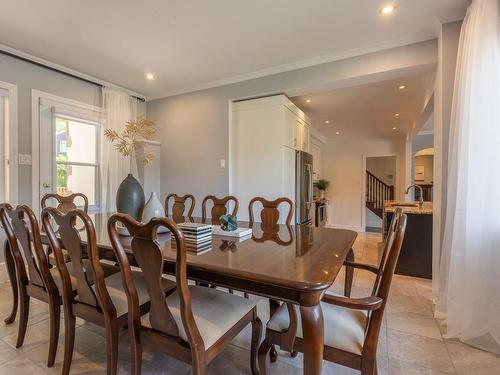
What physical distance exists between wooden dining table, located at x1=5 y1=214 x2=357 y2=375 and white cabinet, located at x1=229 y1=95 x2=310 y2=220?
72.5 inches

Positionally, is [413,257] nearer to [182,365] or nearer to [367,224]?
[182,365]

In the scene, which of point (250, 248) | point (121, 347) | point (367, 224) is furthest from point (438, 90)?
point (367, 224)

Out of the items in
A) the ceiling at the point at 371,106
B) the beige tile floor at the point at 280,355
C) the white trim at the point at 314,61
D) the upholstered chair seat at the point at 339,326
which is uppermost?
the white trim at the point at 314,61

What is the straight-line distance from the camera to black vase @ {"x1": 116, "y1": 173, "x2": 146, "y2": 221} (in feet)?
6.57

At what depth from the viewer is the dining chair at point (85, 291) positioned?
4.21ft

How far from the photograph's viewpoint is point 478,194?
1.83 metres

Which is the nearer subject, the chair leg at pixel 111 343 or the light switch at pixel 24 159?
the chair leg at pixel 111 343

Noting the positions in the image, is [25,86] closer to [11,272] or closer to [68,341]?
[11,272]

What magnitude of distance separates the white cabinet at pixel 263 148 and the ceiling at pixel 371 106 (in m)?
0.61

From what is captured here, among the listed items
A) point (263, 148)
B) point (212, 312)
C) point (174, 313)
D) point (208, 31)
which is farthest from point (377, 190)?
point (174, 313)

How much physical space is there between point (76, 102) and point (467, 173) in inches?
170

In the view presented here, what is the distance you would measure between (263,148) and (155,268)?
278 cm

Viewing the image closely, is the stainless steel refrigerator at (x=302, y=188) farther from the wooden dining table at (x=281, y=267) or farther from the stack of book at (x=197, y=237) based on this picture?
the stack of book at (x=197, y=237)

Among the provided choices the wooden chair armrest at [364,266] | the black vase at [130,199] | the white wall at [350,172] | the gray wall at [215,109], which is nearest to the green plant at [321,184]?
the white wall at [350,172]
